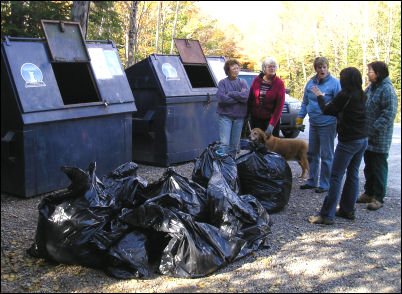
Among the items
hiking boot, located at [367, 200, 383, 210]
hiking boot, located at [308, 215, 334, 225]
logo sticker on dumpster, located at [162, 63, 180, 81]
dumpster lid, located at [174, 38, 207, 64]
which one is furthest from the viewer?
dumpster lid, located at [174, 38, 207, 64]

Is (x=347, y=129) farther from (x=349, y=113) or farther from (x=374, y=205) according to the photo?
(x=374, y=205)

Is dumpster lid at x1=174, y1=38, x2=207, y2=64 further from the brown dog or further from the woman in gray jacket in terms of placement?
the woman in gray jacket

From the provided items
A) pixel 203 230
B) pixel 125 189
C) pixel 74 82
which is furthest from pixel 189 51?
pixel 203 230

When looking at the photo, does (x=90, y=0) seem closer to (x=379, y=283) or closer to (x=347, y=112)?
(x=347, y=112)

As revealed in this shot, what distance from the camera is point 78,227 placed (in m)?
2.94

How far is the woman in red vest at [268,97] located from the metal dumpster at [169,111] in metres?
1.38

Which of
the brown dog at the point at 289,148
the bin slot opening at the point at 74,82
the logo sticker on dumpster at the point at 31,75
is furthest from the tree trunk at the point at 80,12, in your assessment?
the brown dog at the point at 289,148

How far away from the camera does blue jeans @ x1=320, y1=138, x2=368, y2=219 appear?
4.03 metres

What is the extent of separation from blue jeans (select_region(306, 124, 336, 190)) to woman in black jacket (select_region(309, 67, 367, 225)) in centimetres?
87

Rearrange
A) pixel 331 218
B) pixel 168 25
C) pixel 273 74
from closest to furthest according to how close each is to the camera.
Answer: pixel 331 218
pixel 273 74
pixel 168 25

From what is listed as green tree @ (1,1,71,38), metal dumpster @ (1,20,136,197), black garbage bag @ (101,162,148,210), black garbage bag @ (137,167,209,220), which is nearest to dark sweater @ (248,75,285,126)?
metal dumpster @ (1,20,136,197)

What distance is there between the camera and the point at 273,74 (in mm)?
5016

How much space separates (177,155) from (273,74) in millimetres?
2052

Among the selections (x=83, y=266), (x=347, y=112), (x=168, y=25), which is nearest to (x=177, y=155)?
(x=347, y=112)
